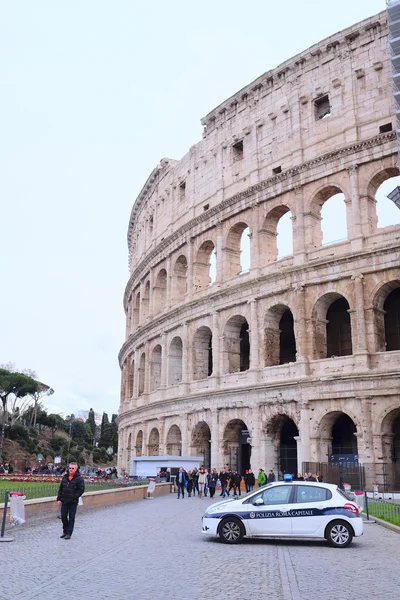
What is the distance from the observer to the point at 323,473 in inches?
907

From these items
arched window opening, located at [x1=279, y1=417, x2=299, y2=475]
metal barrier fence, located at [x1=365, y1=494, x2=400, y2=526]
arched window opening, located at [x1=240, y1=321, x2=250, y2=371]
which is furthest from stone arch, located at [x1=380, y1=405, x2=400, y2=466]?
arched window opening, located at [x1=240, y1=321, x2=250, y2=371]

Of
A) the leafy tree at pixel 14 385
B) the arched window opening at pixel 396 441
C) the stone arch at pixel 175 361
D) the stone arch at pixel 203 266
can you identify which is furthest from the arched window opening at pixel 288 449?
the leafy tree at pixel 14 385

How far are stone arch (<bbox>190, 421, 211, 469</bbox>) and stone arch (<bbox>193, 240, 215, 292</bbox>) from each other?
7585mm

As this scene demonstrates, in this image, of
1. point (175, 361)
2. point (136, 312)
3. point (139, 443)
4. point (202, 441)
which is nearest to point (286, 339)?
point (202, 441)

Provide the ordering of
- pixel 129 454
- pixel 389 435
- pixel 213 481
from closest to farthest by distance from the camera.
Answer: pixel 389 435 → pixel 213 481 → pixel 129 454

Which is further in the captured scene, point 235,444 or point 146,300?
point 146,300

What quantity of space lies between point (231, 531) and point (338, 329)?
18267 mm

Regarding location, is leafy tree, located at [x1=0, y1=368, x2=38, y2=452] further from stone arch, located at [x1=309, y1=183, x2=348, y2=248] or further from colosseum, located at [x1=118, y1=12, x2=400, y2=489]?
stone arch, located at [x1=309, y1=183, x2=348, y2=248]

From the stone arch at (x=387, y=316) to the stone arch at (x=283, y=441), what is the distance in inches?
204

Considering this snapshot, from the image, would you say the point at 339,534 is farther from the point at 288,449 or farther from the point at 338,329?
the point at 338,329

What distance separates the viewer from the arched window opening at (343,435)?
89.1 feet

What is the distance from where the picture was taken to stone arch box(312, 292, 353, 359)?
26812 mm

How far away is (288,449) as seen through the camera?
28.5 m

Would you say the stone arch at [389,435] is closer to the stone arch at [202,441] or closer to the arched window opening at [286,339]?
the arched window opening at [286,339]
